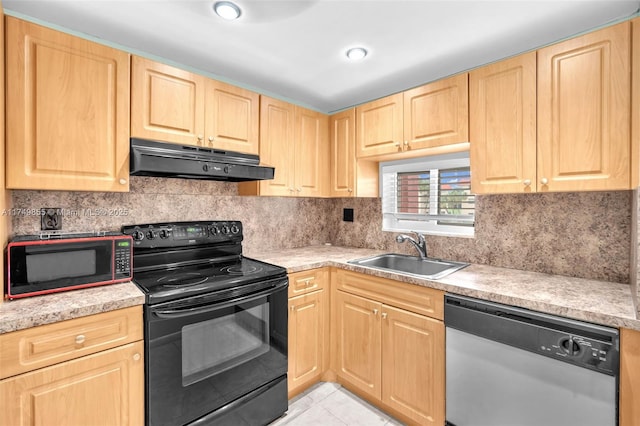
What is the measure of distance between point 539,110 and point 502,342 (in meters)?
1.21

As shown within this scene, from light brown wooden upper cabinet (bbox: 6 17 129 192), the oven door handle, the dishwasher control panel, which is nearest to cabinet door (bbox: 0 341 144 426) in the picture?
the oven door handle

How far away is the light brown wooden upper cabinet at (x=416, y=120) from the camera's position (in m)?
1.90

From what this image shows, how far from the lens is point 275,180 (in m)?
2.33

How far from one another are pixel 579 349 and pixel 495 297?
0.34 metres

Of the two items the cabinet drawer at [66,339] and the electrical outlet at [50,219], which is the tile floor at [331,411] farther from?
the electrical outlet at [50,219]

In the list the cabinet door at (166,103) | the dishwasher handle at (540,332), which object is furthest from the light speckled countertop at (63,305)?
the dishwasher handle at (540,332)

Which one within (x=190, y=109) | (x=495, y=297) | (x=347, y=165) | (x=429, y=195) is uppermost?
(x=190, y=109)

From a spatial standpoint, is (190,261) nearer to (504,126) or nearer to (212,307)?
(212,307)

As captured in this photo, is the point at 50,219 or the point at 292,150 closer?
the point at 50,219

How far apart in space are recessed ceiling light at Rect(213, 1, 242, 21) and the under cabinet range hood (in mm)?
733

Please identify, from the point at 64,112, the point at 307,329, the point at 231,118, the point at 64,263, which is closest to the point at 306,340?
the point at 307,329

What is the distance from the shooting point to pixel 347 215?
3.00 m

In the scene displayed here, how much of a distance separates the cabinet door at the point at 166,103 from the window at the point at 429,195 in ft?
5.34

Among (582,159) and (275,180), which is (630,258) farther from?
(275,180)
